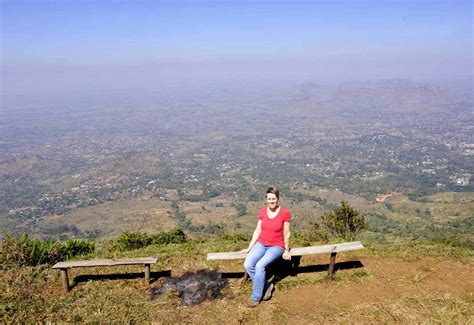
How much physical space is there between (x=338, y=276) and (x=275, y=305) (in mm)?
1735

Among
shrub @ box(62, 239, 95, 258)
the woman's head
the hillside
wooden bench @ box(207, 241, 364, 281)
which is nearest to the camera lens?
the hillside

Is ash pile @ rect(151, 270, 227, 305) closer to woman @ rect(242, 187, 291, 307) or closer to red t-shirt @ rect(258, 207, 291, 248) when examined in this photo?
woman @ rect(242, 187, 291, 307)

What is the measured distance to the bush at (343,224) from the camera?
466 inches

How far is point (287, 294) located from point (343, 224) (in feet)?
19.8

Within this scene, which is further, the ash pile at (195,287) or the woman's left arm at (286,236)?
the ash pile at (195,287)

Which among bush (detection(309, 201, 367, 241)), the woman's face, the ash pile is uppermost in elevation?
the woman's face

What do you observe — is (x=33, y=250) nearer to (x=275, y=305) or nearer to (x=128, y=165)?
(x=275, y=305)

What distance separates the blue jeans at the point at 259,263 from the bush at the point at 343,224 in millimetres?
5448

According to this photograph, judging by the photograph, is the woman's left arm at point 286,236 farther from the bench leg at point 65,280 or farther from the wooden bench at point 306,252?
the bench leg at point 65,280

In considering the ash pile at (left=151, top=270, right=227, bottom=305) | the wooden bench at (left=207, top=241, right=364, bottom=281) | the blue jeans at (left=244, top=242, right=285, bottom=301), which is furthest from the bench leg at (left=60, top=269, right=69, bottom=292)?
the blue jeans at (left=244, top=242, right=285, bottom=301)

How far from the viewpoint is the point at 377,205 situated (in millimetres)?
83438

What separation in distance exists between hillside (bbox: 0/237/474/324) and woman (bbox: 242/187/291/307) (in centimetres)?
34

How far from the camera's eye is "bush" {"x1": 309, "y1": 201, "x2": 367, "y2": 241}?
11844mm

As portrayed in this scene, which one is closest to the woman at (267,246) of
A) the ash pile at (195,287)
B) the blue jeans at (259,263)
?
the blue jeans at (259,263)
